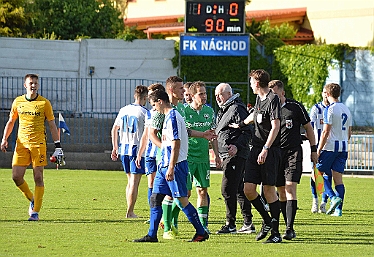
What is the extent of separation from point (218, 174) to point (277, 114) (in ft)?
51.3

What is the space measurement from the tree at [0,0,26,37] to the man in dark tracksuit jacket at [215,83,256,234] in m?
23.2

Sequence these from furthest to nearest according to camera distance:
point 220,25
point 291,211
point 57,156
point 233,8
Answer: point 220,25, point 233,8, point 57,156, point 291,211

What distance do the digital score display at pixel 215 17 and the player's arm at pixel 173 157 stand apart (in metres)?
19.3

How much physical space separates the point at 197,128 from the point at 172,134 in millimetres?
1633

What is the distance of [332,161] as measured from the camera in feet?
48.2

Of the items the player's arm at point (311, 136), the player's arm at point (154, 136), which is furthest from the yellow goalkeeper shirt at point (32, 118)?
the player's arm at point (311, 136)

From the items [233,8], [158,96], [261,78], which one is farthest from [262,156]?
[233,8]

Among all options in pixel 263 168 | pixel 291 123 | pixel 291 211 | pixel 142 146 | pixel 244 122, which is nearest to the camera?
pixel 263 168

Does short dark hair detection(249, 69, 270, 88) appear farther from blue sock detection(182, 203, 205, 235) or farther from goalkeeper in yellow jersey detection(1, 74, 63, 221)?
goalkeeper in yellow jersey detection(1, 74, 63, 221)

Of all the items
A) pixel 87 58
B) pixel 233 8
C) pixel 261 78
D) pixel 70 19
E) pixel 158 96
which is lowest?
pixel 158 96

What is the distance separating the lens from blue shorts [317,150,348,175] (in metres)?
14.6

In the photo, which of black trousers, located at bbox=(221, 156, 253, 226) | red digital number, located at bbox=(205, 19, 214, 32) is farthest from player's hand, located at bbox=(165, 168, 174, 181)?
red digital number, located at bbox=(205, 19, 214, 32)

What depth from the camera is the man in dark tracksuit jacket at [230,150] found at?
38.1 ft

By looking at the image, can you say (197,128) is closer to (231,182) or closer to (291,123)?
(231,182)
